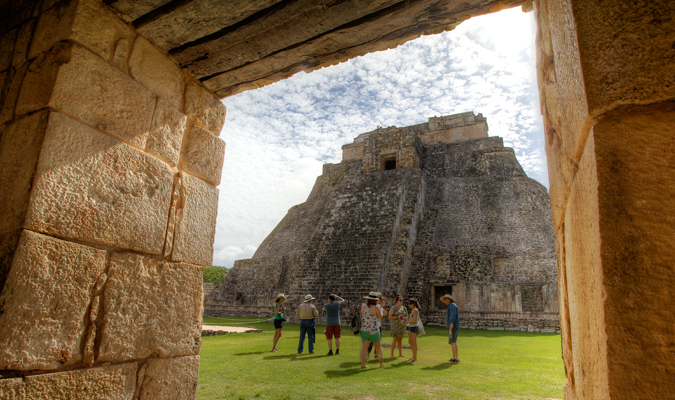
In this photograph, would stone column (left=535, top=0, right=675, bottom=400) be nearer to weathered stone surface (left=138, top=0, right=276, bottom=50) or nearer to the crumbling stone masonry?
weathered stone surface (left=138, top=0, right=276, bottom=50)

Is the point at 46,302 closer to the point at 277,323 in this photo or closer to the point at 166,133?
the point at 166,133

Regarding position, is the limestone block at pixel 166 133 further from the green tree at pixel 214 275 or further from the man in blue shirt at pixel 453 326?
the green tree at pixel 214 275

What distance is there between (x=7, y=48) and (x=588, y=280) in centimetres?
293

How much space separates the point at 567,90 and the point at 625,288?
0.76m

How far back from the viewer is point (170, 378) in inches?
83.7

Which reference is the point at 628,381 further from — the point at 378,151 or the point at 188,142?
the point at 378,151

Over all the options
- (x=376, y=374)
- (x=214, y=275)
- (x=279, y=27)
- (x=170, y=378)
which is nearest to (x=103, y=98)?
(x=279, y=27)

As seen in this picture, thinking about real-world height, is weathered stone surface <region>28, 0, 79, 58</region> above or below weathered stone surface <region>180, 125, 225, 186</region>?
above

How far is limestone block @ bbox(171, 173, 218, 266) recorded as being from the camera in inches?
89.5

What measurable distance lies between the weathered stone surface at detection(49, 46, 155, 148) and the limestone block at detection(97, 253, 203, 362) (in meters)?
0.66

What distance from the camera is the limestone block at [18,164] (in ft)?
5.32


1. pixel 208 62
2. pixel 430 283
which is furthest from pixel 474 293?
pixel 208 62

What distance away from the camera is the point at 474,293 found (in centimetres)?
1473

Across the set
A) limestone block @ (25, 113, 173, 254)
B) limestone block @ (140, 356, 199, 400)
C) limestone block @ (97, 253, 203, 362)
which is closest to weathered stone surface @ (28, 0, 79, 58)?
limestone block @ (25, 113, 173, 254)
